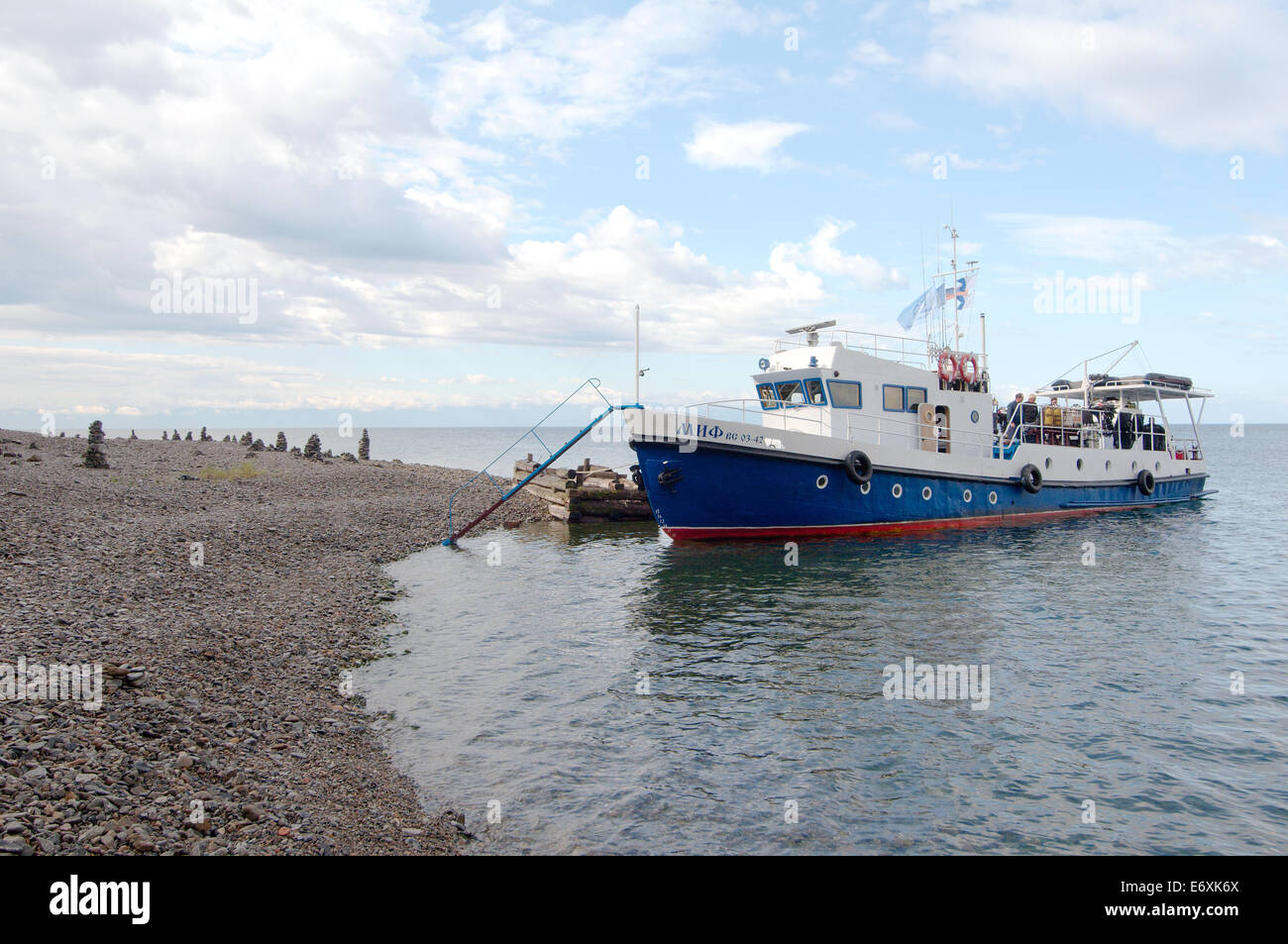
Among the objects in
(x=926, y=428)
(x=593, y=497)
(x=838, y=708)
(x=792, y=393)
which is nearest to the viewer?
(x=838, y=708)

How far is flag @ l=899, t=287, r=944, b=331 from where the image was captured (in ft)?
99.9

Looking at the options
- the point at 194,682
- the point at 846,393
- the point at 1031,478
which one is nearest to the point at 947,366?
the point at 846,393

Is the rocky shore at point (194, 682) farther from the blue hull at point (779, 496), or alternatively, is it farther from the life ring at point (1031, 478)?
the life ring at point (1031, 478)

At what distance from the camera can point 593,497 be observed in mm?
31859

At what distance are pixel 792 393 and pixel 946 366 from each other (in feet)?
23.3

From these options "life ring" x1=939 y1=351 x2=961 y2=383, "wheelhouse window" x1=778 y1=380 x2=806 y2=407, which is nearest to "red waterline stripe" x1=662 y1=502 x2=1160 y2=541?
"wheelhouse window" x1=778 y1=380 x2=806 y2=407

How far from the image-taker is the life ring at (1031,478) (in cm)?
3016

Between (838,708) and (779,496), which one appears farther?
(779,496)

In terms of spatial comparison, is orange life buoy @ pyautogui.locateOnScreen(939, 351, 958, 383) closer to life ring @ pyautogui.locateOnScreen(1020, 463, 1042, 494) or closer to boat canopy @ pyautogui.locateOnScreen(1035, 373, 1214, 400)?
→ life ring @ pyautogui.locateOnScreen(1020, 463, 1042, 494)

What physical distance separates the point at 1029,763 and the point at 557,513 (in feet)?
81.4

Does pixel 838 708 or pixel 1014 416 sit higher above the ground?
pixel 1014 416

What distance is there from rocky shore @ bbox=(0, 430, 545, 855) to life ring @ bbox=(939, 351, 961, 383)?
847 inches

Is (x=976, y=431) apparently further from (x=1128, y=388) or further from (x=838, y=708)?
(x=838, y=708)
